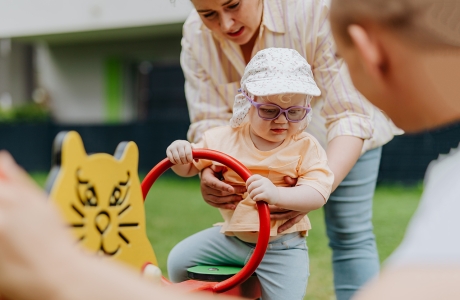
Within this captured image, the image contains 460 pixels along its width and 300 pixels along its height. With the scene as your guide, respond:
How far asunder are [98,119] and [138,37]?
1.80m

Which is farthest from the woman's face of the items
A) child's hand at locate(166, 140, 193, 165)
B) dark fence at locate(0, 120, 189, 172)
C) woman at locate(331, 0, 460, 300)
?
dark fence at locate(0, 120, 189, 172)

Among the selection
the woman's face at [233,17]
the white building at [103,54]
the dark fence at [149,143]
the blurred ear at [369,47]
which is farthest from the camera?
the white building at [103,54]

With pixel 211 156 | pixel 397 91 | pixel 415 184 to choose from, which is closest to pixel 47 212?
pixel 397 91

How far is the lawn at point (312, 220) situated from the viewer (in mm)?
3389

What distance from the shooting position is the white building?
9.68 metres

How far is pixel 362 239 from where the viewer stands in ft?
6.78

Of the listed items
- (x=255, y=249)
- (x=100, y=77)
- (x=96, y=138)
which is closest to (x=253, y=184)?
(x=255, y=249)

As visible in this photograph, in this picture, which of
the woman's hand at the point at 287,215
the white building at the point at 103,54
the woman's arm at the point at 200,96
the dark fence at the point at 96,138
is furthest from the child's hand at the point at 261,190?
the white building at the point at 103,54

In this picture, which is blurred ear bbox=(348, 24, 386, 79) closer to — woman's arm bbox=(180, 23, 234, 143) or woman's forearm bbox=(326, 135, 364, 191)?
woman's forearm bbox=(326, 135, 364, 191)

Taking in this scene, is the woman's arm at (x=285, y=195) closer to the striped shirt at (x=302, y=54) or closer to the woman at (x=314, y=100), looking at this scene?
the woman at (x=314, y=100)

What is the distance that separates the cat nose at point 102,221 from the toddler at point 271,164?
1.78 ft

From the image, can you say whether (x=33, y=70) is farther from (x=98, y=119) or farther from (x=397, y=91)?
(x=397, y=91)

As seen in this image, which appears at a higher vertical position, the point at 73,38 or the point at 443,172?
the point at 73,38

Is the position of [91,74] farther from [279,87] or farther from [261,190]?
[261,190]
